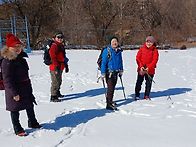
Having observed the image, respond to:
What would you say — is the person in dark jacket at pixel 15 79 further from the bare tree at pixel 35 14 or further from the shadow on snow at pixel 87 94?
the bare tree at pixel 35 14

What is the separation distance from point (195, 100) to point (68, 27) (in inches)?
920

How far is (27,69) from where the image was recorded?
5781 mm

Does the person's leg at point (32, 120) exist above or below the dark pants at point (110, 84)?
below

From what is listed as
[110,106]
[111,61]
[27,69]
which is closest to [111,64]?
[111,61]

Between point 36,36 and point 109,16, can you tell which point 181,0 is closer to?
point 109,16

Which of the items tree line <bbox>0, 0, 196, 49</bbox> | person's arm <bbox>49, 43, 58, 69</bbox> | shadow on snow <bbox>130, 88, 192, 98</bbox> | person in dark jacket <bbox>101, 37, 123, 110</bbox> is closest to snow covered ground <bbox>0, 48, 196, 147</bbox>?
shadow on snow <bbox>130, 88, 192, 98</bbox>

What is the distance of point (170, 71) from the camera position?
13.1m

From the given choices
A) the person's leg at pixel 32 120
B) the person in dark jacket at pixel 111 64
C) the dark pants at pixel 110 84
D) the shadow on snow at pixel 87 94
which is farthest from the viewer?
the shadow on snow at pixel 87 94

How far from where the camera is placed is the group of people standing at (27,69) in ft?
18.0

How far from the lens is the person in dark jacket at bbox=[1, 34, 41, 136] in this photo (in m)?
5.47

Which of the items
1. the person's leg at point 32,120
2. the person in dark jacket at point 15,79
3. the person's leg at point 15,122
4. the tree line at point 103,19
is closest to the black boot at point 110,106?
the person's leg at point 32,120

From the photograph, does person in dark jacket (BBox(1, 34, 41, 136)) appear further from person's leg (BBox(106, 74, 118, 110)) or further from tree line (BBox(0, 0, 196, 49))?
tree line (BBox(0, 0, 196, 49))

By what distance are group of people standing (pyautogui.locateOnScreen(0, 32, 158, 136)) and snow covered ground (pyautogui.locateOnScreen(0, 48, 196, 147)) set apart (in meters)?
0.25

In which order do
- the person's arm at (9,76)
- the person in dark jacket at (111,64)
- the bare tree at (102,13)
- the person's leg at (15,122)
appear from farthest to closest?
the bare tree at (102,13) → the person in dark jacket at (111,64) → the person's leg at (15,122) → the person's arm at (9,76)
